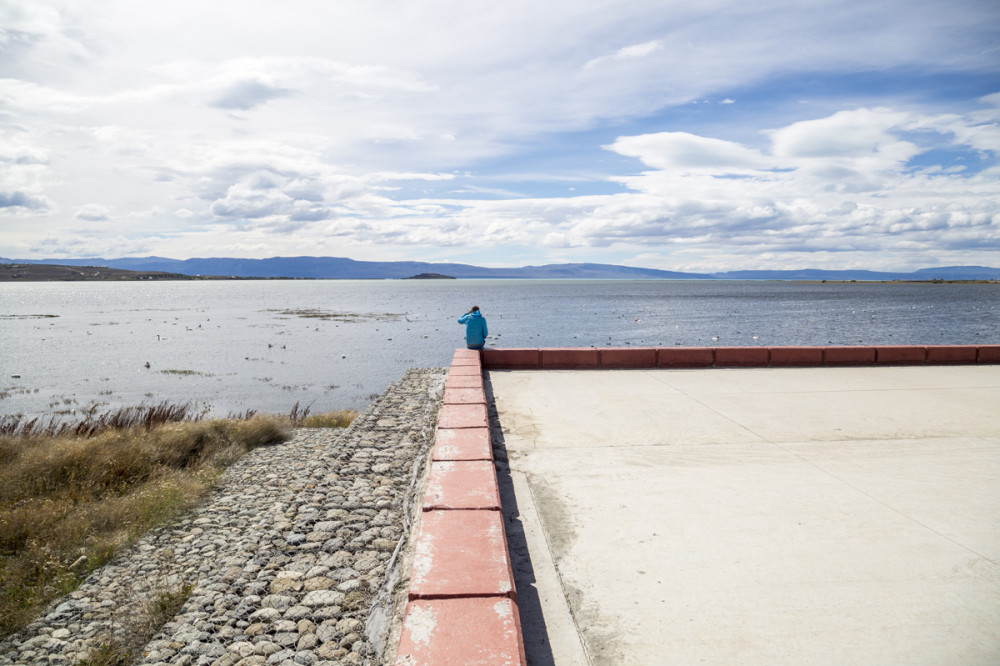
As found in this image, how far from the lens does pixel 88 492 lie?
28.1ft

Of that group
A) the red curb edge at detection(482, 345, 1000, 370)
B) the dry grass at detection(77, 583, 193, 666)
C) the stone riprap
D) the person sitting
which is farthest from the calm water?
the dry grass at detection(77, 583, 193, 666)

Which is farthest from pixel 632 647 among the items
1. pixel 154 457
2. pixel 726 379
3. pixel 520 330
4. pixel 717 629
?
pixel 520 330

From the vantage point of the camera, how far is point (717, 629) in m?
3.03

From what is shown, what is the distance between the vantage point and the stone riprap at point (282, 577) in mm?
3447

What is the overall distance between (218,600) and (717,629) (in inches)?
136

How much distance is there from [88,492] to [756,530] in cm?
929

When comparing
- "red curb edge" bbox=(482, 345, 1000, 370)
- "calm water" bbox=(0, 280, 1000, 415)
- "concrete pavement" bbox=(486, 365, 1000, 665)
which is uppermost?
"red curb edge" bbox=(482, 345, 1000, 370)

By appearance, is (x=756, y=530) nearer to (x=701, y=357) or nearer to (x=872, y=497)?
(x=872, y=497)

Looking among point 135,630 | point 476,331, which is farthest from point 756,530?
point 476,331

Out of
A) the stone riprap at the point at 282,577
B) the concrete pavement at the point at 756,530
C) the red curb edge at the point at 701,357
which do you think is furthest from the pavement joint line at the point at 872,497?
the red curb edge at the point at 701,357

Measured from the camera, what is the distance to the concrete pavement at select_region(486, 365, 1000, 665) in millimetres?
2979

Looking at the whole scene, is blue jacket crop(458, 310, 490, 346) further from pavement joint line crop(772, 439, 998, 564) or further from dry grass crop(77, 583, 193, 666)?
dry grass crop(77, 583, 193, 666)

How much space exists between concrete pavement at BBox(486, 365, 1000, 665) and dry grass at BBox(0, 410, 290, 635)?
15.6 feet

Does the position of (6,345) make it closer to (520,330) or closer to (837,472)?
(520,330)
